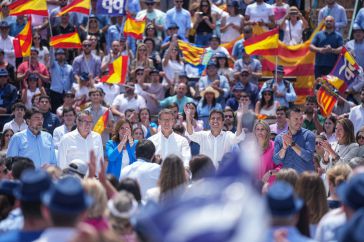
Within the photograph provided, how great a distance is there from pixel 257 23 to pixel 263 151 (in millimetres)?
8175

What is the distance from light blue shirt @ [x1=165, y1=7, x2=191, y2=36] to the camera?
69.6ft

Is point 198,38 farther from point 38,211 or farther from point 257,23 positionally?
point 38,211

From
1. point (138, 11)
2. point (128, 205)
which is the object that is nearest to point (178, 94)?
point (138, 11)

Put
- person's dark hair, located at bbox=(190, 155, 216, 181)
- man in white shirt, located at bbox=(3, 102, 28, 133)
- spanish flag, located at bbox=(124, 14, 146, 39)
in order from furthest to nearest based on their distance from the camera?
spanish flag, located at bbox=(124, 14, 146, 39), man in white shirt, located at bbox=(3, 102, 28, 133), person's dark hair, located at bbox=(190, 155, 216, 181)

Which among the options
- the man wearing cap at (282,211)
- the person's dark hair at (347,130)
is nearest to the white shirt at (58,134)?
the person's dark hair at (347,130)

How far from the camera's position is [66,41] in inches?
790

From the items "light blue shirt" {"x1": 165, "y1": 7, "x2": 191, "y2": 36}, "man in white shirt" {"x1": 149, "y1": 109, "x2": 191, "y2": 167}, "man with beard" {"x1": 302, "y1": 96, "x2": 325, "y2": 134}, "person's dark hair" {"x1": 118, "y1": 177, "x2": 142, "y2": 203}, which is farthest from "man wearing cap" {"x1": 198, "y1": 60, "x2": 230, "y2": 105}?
"person's dark hair" {"x1": 118, "y1": 177, "x2": 142, "y2": 203}

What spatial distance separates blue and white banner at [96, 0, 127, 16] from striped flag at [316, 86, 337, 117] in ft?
17.7

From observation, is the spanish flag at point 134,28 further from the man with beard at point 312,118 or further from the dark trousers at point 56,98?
the man with beard at point 312,118

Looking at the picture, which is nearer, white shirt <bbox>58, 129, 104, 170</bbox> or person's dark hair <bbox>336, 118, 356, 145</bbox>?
person's dark hair <bbox>336, 118, 356, 145</bbox>

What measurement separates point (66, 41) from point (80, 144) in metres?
6.83

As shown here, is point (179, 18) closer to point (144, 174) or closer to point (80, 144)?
point (80, 144)

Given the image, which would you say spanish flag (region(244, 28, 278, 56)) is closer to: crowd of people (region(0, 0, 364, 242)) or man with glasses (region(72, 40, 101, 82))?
crowd of people (region(0, 0, 364, 242))

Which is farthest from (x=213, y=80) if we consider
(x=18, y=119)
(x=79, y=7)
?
(x=18, y=119)
